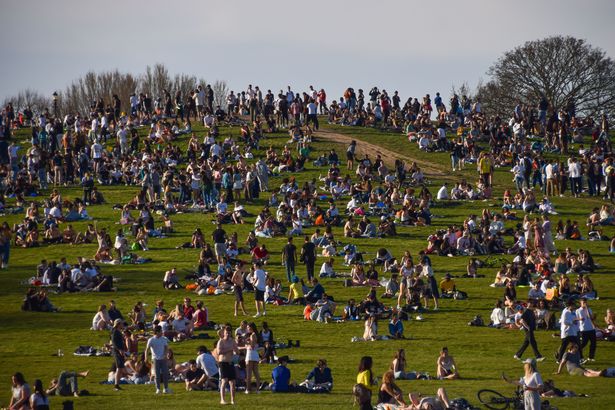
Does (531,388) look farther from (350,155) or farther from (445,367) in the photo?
(350,155)

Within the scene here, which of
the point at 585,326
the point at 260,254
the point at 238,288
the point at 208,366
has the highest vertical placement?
the point at 260,254

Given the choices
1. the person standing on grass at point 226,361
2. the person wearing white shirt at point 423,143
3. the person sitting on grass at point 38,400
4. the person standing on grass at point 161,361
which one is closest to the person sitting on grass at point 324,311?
the person standing on grass at point 226,361

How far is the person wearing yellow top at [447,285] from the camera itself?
39.6m

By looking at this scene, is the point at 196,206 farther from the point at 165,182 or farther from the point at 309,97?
the point at 309,97

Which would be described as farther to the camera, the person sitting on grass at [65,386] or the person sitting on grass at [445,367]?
the person sitting on grass at [445,367]

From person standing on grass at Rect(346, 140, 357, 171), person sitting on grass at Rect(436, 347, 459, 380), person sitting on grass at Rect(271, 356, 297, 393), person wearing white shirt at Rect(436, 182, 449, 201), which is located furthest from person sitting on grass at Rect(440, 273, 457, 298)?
person standing on grass at Rect(346, 140, 357, 171)

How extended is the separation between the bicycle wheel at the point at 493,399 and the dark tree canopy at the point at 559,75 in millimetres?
66118

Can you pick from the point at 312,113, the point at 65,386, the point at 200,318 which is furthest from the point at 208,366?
the point at 312,113

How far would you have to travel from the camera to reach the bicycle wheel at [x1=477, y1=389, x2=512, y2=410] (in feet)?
79.4

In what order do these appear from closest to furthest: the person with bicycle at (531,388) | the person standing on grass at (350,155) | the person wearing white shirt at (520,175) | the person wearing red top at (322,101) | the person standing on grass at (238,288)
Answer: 1. the person with bicycle at (531,388)
2. the person standing on grass at (238,288)
3. the person wearing white shirt at (520,175)
4. the person standing on grass at (350,155)
5. the person wearing red top at (322,101)

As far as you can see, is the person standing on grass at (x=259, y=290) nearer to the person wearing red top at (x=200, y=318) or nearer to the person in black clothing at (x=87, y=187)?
the person wearing red top at (x=200, y=318)

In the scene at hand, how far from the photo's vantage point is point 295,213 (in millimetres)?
52438

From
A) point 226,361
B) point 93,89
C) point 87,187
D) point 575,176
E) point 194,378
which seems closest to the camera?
point 226,361

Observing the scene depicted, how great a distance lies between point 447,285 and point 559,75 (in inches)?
2132
